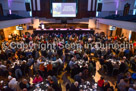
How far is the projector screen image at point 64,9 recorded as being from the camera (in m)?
19.3

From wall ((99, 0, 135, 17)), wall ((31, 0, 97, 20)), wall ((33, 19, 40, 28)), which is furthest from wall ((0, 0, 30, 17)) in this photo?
wall ((99, 0, 135, 17))

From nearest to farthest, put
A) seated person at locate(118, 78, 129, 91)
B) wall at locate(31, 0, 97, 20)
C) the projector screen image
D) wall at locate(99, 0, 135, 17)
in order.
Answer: seated person at locate(118, 78, 129, 91), wall at locate(99, 0, 135, 17), the projector screen image, wall at locate(31, 0, 97, 20)

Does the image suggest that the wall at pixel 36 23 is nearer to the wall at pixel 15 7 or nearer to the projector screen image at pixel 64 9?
the wall at pixel 15 7

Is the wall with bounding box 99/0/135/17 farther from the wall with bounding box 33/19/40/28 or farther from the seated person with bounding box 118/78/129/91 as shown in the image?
the seated person with bounding box 118/78/129/91

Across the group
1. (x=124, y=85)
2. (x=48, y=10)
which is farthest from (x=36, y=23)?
(x=124, y=85)

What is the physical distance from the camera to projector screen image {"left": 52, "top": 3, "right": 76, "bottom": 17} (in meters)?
19.3

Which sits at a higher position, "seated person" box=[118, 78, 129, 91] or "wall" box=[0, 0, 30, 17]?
"wall" box=[0, 0, 30, 17]

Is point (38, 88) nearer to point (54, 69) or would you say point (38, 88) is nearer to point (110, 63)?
point (54, 69)

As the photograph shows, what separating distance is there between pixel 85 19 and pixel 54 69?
15.8 m

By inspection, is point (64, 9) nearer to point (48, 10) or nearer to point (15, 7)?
point (48, 10)

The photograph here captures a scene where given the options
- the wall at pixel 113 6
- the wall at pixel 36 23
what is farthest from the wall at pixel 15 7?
the wall at pixel 113 6

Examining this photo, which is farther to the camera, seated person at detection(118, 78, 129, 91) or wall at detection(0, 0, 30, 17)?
wall at detection(0, 0, 30, 17)

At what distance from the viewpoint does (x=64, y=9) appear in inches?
767

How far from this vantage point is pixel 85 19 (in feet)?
67.4
